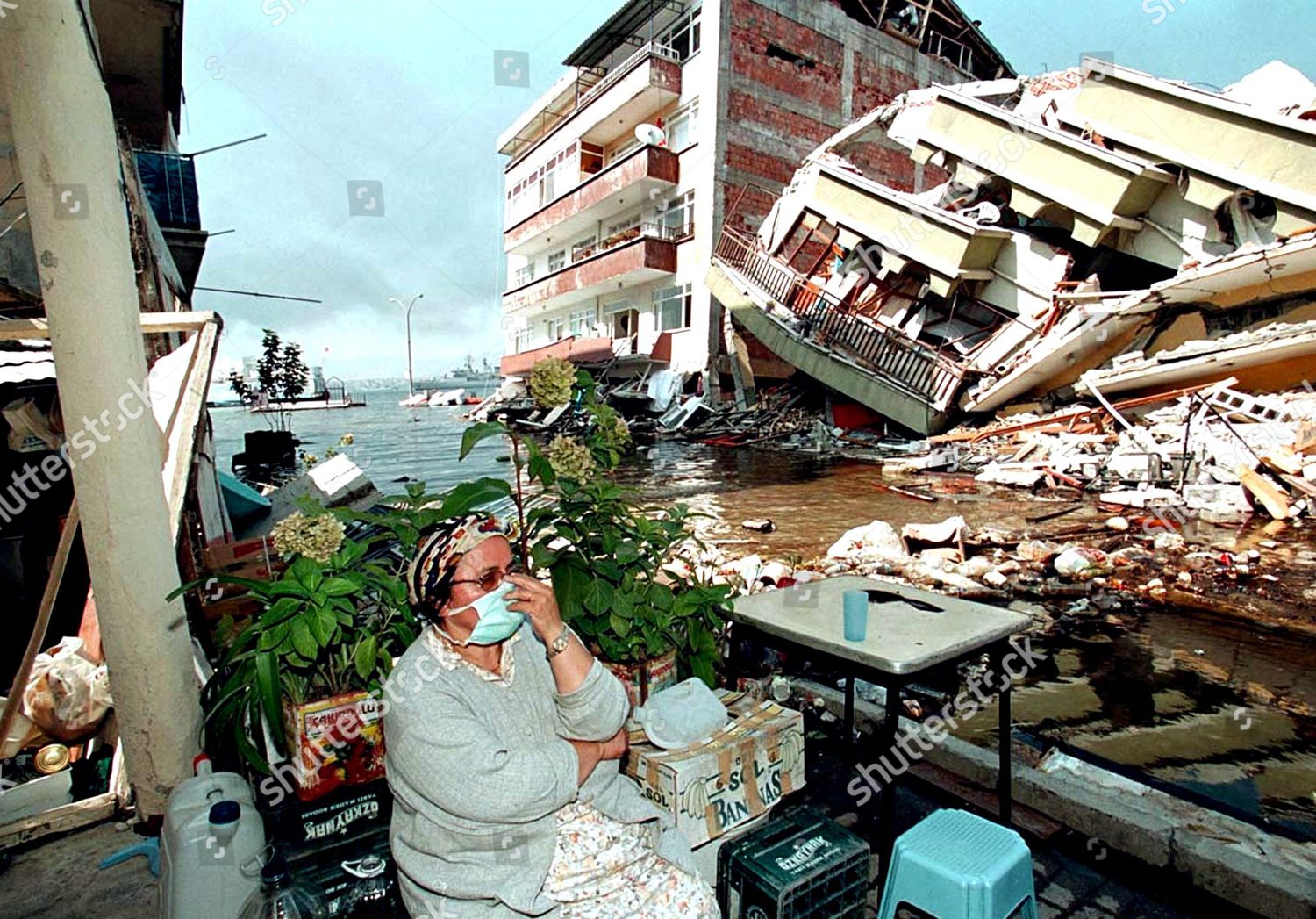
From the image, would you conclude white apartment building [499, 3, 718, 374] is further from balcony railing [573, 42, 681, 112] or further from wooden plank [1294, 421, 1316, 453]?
wooden plank [1294, 421, 1316, 453]

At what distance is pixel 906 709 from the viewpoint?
383 cm

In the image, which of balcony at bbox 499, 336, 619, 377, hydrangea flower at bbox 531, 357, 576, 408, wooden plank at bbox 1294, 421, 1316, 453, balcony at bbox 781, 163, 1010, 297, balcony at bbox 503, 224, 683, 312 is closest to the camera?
hydrangea flower at bbox 531, 357, 576, 408

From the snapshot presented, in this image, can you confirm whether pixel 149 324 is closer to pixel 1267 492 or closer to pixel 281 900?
pixel 281 900

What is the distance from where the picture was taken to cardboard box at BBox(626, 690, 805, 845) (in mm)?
2068

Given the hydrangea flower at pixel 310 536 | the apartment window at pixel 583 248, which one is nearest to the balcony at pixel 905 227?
the apartment window at pixel 583 248

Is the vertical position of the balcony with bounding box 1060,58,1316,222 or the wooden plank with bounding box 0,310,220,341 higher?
the balcony with bounding box 1060,58,1316,222

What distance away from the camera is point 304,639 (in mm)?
2250

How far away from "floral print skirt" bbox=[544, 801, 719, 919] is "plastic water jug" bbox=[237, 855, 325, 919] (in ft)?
2.18

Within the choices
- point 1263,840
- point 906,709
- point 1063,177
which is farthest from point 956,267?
point 1263,840

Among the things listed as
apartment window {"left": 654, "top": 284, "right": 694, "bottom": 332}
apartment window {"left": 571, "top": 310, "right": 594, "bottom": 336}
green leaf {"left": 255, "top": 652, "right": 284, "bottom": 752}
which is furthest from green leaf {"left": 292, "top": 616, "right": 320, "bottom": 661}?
apartment window {"left": 571, "top": 310, "right": 594, "bottom": 336}

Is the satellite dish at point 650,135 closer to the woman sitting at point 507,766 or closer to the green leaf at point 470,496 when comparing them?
the green leaf at point 470,496

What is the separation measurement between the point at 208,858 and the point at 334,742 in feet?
1.58

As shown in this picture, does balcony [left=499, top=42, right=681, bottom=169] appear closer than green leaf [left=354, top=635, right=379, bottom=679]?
No

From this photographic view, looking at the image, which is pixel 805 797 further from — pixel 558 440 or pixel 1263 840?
pixel 558 440
